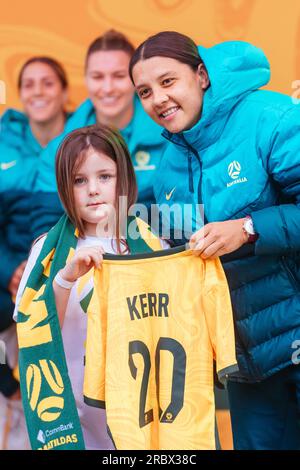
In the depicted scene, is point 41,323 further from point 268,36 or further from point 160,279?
point 268,36

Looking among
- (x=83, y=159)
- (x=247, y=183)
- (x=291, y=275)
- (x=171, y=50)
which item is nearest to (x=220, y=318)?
(x=291, y=275)

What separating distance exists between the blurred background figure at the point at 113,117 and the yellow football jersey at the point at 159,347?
1.04 m

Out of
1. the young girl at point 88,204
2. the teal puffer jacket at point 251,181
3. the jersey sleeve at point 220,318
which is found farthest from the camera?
the young girl at point 88,204

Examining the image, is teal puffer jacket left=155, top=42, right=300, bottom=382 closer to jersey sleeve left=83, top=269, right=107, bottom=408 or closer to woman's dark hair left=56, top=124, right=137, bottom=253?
woman's dark hair left=56, top=124, right=137, bottom=253

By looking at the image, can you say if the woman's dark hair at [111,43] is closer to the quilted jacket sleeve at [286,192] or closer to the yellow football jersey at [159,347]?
the quilted jacket sleeve at [286,192]

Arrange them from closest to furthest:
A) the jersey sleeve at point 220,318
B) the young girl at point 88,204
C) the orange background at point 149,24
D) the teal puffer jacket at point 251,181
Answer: the jersey sleeve at point 220,318 < the teal puffer jacket at point 251,181 < the young girl at point 88,204 < the orange background at point 149,24

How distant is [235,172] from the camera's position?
7.69ft

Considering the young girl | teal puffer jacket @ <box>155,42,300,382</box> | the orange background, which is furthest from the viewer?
the orange background

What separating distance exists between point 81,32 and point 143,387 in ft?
5.82

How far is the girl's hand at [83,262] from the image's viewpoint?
2.24 meters

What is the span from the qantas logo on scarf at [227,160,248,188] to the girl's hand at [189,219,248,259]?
0.16 meters

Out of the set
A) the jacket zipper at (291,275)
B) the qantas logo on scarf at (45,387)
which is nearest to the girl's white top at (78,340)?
the qantas logo on scarf at (45,387)

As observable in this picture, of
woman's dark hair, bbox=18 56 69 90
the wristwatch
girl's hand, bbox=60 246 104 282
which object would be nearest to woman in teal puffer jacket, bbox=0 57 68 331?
woman's dark hair, bbox=18 56 69 90

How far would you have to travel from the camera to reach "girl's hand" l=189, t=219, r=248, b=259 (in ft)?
7.25
